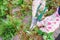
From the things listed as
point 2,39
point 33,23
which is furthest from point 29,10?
point 2,39

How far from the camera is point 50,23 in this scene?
262cm

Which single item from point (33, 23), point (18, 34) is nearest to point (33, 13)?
point (33, 23)

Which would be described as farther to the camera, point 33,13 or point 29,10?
point 29,10

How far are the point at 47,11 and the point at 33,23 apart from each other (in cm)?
35

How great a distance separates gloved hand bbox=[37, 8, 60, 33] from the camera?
2572mm

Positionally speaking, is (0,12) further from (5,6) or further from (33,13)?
(33,13)

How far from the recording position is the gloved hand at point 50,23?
2.57 m

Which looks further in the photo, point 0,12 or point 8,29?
point 0,12

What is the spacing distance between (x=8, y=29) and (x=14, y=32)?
0.29 ft

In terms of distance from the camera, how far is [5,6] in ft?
9.56

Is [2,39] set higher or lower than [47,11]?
lower

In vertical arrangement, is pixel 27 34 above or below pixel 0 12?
below

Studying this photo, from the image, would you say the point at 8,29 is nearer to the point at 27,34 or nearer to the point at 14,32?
the point at 14,32

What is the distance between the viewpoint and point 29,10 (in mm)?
2891
